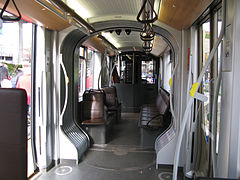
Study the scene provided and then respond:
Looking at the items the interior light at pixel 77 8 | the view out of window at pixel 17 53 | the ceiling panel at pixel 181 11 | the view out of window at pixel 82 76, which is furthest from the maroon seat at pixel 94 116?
the ceiling panel at pixel 181 11

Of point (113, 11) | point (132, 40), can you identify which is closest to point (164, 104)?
point (132, 40)

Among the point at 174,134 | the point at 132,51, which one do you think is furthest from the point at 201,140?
the point at 132,51

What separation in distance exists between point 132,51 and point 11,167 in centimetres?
823

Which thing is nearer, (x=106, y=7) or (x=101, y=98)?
(x=106, y=7)

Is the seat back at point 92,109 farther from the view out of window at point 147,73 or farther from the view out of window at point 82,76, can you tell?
the view out of window at point 147,73

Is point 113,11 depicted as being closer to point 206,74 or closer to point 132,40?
point 206,74

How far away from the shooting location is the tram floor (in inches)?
139

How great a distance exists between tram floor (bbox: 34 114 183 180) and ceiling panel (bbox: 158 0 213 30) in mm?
2428

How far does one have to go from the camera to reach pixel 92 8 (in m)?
3.47

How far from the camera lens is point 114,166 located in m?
3.95

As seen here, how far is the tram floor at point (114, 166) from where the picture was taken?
3.53 m

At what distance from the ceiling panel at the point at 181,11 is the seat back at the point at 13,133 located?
1.91 m

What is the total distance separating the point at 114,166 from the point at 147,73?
626 cm

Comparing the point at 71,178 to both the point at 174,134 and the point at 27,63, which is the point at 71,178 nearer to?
the point at 174,134
